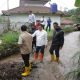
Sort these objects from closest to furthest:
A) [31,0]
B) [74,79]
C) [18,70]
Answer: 1. [74,79]
2. [18,70]
3. [31,0]

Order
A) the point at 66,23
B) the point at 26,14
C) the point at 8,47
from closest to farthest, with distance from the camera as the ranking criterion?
the point at 8,47
the point at 26,14
the point at 66,23

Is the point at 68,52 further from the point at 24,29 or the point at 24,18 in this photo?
the point at 24,18

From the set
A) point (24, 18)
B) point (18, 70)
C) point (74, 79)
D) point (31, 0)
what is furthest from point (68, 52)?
point (31, 0)

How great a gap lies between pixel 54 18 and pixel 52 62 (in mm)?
25302

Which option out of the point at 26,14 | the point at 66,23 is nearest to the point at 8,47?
the point at 26,14

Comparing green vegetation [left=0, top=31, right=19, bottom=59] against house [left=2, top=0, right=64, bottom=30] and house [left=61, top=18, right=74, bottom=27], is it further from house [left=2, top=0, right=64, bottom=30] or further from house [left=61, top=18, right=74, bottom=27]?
house [left=61, top=18, right=74, bottom=27]

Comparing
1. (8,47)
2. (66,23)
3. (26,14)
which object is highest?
(26,14)

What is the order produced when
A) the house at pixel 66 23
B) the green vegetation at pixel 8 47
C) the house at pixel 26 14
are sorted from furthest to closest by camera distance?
the house at pixel 66 23 < the house at pixel 26 14 < the green vegetation at pixel 8 47

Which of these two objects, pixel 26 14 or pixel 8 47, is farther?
pixel 26 14

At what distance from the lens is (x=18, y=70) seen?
11.8 m

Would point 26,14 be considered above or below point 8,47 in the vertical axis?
above

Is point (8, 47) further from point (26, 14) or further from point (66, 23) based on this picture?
point (66, 23)

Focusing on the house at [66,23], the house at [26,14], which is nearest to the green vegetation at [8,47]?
the house at [26,14]

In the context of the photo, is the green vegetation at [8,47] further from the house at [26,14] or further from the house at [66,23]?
the house at [66,23]
